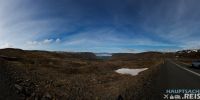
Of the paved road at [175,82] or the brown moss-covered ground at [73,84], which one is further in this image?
the paved road at [175,82]

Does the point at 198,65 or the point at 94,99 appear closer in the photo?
the point at 94,99

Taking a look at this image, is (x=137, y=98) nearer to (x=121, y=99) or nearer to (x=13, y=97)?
(x=121, y=99)

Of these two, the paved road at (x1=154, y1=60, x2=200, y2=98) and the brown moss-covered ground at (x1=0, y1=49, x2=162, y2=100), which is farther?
the paved road at (x1=154, y1=60, x2=200, y2=98)

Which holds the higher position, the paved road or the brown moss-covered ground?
the paved road

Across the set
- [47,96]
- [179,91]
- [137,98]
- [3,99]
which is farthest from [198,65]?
[3,99]

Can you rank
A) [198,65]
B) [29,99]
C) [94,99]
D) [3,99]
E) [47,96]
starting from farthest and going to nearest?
[198,65]
[94,99]
[47,96]
[29,99]
[3,99]

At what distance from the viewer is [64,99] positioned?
10.6m

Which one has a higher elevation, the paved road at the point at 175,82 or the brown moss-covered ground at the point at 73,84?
the paved road at the point at 175,82

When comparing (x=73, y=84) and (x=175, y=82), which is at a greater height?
(x=175, y=82)

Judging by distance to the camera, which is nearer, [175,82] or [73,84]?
[175,82]

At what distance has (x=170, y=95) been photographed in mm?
9672

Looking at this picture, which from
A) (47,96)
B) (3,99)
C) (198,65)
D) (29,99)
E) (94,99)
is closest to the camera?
(3,99)

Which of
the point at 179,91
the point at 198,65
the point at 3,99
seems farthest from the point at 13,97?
the point at 198,65

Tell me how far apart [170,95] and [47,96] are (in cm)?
649
